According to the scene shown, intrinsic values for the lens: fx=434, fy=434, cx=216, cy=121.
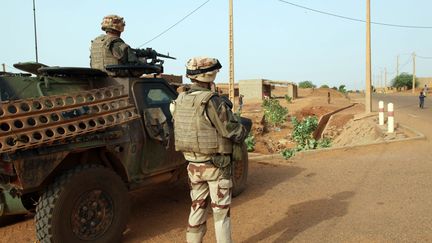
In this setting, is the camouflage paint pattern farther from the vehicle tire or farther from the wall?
the wall

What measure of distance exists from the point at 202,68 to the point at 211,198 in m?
1.09

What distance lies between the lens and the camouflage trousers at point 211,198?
3.59m

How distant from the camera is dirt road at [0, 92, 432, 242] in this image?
179 inches

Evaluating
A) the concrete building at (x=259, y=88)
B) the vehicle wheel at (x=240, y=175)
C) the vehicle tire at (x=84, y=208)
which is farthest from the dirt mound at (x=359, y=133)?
the concrete building at (x=259, y=88)

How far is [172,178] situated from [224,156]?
1953 millimetres

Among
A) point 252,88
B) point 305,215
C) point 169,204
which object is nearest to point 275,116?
point 169,204

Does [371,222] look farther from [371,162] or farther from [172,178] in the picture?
[371,162]

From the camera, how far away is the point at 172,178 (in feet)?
17.7


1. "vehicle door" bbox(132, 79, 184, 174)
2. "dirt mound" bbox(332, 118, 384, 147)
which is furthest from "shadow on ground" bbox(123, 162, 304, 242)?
"dirt mound" bbox(332, 118, 384, 147)

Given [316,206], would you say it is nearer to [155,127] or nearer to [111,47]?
[155,127]

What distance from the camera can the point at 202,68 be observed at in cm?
358

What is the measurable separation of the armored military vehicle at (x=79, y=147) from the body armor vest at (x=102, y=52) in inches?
14.2

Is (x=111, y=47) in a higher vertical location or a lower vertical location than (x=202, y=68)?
higher

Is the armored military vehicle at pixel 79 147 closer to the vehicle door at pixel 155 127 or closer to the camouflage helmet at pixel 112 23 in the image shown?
the vehicle door at pixel 155 127
